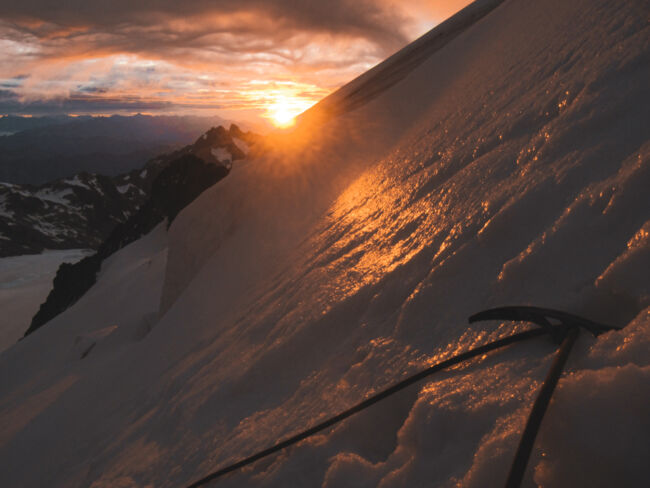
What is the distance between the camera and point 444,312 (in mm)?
1617

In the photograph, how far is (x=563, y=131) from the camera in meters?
1.98

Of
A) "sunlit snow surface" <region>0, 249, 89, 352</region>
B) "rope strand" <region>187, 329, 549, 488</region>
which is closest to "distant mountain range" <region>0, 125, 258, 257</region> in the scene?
"sunlit snow surface" <region>0, 249, 89, 352</region>

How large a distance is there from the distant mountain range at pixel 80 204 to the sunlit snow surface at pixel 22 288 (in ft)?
48.2

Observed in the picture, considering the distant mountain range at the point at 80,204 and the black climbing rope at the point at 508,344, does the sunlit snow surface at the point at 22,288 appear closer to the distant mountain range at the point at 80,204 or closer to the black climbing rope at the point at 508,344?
the distant mountain range at the point at 80,204

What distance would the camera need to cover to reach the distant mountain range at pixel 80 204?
218ft

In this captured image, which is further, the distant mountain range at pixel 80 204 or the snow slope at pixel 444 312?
the distant mountain range at pixel 80 204

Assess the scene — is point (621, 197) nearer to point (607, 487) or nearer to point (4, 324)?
point (607, 487)

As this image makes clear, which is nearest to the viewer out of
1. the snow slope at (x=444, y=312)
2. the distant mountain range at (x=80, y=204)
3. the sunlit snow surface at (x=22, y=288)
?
the snow slope at (x=444, y=312)

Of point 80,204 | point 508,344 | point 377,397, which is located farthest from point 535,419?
point 80,204

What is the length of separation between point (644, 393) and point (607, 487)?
21 cm

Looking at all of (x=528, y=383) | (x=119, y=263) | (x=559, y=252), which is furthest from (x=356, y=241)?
(x=119, y=263)

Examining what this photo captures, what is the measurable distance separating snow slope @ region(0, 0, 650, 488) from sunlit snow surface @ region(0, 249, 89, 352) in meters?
30.9

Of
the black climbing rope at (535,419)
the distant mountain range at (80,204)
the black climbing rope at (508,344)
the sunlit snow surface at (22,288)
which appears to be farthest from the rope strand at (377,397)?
the distant mountain range at (80,204)

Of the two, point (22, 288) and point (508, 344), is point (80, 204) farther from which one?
point (508, 344)
